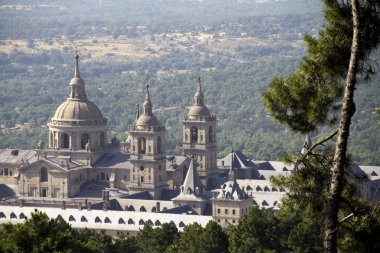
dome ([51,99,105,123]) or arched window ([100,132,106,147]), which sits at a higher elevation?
dome ([51,99,105,123])

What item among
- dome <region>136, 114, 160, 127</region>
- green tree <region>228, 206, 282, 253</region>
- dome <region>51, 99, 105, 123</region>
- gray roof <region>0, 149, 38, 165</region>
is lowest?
green tree <region>228, 206, 282, 253</region>

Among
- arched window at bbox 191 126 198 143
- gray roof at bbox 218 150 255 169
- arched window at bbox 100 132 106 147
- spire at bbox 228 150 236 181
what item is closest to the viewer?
spire at bbox 228 150 236 181

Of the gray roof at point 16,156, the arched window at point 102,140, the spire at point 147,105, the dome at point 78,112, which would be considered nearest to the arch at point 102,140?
the arched window at point 102,140

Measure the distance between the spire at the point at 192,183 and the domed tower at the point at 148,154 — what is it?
5.88 meters

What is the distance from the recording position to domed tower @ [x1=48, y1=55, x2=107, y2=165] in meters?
130

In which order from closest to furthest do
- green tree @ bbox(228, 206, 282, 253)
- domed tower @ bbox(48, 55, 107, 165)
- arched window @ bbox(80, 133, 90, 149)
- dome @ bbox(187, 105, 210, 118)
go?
1. green tree @ bbox(228, 206, 282, 253)
2. domed tower @ bbox(48, 55, 107, 165)
3. arched window @ bbox(80, 133, 90, 149)
4. dome @ bbox(187, 105, 210, 118)

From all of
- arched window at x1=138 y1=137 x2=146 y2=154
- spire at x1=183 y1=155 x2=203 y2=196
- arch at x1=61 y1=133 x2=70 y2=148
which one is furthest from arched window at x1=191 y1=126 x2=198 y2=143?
spire at x1=183 y1=155 x2=203 y2=196

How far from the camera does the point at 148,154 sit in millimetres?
127562

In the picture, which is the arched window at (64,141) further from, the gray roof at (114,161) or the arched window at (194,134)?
the arched window at (194,134)

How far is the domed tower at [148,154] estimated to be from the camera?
127 m

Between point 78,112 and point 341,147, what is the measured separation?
91830 mm

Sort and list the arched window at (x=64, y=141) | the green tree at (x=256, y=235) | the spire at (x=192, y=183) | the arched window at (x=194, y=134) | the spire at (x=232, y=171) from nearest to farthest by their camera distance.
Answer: the green tree at (x=256, y=235) < the spire at (x=192, y=183) < the spire at (x=232, y=171) < the arched window at (x=64, y=141) < the arched window at (x=194, y=134)

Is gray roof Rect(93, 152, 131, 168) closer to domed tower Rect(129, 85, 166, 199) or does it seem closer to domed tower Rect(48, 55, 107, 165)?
domed tower Rect(48, 55, 107, 165)

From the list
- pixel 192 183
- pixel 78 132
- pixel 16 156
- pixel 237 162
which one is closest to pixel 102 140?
pixel 78 132
